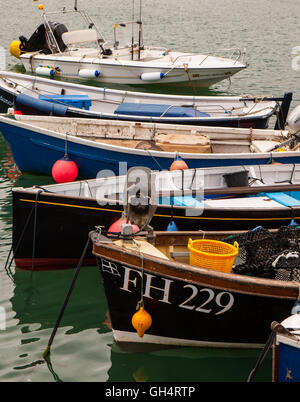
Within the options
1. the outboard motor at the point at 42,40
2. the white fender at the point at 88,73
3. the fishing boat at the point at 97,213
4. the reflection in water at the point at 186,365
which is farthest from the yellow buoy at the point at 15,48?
the reflection in water at the point at 186,365

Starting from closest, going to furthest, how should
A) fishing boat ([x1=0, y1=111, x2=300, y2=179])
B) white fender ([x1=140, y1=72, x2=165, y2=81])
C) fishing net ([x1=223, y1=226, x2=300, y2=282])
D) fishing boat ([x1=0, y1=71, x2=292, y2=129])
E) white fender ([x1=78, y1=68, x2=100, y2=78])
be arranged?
fishing net ([x1=223, y1=226, x2=300, y2=282]), fishing boat ([x1=0, y1=111, x2=300, y2=179]), fishing boat ([x1=0, y1=71, x2=292, y2=129]), white fender ([x1=140, y1=72, x2=165, y2=81]), white fender ([x1=78, y1=68, x2=100, y2=78])

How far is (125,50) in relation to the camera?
2141 centimetres

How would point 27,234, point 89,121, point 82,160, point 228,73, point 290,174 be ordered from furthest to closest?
point 228,73 < point 89,121 < point 82,160 < point 290,174 < point 27,234

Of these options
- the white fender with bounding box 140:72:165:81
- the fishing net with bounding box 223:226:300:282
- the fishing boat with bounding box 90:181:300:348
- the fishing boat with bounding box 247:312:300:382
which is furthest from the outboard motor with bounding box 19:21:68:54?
the fishing boat with bounding box 247:312:300:382

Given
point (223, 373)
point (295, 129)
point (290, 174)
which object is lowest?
point (223, 373)

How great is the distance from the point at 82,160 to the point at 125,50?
1062 cm

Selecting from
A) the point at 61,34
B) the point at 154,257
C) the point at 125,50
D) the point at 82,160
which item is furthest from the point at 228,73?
the point at 154,257

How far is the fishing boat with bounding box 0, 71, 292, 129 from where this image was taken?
1360cm

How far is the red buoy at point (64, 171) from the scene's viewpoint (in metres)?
11.6

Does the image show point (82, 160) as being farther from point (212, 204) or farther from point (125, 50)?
point (125, 50)

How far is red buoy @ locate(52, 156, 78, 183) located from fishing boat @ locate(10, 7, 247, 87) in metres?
8.67

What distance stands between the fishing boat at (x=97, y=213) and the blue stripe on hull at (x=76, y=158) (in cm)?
216

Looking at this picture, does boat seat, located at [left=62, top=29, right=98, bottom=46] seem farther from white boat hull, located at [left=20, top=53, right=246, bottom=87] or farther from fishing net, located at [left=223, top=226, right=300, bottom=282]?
fishing net, located at [left=223, top=226, right=300, bottom=282]

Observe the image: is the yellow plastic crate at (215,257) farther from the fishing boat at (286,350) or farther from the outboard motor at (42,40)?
the outboard motor at (42,40)
